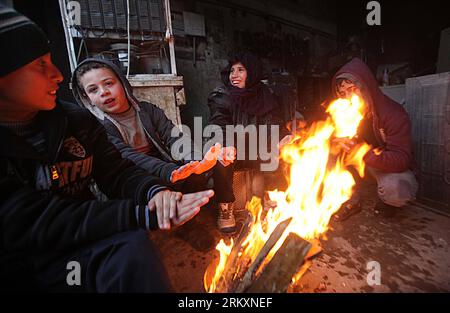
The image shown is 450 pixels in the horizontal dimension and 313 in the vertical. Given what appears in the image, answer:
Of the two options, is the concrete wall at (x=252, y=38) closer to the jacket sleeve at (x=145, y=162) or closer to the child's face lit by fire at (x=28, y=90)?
the jacket sleeve at (x=145, y=162)

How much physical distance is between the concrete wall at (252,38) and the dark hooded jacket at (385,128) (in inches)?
178

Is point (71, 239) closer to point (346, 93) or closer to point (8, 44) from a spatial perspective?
point (8, 44)

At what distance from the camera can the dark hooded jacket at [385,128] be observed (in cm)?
339

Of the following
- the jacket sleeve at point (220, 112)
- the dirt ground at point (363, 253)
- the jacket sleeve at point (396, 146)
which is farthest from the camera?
the jacket sleeve at point (220, 112)

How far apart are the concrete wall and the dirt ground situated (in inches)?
187

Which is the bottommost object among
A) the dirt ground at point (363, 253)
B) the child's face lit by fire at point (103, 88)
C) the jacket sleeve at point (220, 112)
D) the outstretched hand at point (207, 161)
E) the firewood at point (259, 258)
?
the dirt ground at point (363, 253)

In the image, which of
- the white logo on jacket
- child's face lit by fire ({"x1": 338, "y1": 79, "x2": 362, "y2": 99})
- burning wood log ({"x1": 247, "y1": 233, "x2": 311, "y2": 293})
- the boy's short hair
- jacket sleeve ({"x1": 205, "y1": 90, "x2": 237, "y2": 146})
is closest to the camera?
burning wood log ({"x1": 247, "y1": 233, "x2": 311, "y2": 293})

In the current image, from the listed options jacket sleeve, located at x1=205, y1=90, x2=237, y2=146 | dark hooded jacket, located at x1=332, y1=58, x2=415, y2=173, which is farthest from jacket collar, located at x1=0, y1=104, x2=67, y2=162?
dark hooded jacket, located at x1=332, y1=58, x2=415, y2=173

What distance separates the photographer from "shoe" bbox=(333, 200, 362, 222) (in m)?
3.66

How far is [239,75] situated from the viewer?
428 cm

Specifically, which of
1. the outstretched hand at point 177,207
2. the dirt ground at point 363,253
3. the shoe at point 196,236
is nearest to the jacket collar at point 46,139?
the outstretched hand at point 177,207

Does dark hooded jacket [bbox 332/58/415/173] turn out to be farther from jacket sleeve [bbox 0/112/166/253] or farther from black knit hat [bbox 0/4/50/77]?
black knit hat [bbox 0/4/50/77]
